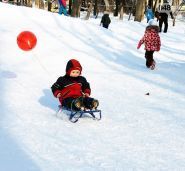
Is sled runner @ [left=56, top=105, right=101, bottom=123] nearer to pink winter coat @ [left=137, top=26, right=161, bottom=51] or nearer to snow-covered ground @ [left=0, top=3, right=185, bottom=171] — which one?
snow-covered ground @ [left=0, top=3, right=185, bottom=171]

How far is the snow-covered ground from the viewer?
5.43m

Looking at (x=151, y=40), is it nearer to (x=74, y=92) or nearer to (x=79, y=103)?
(x=74, y=92)

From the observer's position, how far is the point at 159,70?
13.1 metres

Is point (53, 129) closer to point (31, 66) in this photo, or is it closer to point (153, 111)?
point (153, 111)

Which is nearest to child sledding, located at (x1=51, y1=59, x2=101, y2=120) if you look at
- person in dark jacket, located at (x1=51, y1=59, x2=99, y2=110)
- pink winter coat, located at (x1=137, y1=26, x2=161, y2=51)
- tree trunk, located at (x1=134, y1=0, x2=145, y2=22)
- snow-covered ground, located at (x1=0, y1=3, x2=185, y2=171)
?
person in dark jacket, located at (x1=51, y1=59, x2=99, y2=110)

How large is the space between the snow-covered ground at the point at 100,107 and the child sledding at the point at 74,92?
237 mm

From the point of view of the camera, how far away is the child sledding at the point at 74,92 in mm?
6980

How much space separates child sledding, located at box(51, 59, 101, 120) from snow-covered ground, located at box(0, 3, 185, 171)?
0.24m

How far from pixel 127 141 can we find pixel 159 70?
23.7 ft

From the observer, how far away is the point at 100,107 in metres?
8.28

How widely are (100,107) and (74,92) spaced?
3.59 feet

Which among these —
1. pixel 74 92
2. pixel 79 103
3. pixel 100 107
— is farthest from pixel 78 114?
pixel 100 107

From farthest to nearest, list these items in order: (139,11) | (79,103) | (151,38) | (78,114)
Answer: (139,11) → (151,38) → (78,114) → (79,103)

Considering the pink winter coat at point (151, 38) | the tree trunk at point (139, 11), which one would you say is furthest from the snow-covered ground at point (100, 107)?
the tree trunk at point (139, 11)
